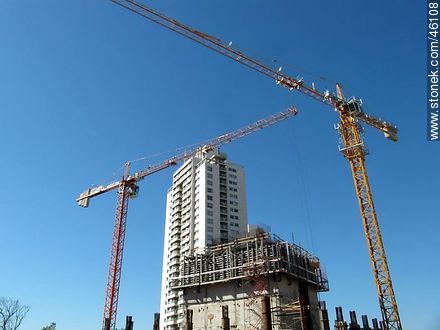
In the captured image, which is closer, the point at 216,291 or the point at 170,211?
the point at 216,291

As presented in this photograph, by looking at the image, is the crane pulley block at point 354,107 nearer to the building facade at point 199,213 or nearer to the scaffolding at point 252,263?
the scaffolding at point 252,263

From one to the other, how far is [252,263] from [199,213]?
48.5m

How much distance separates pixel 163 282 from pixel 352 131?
6780cm

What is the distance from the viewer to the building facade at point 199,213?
10156cm

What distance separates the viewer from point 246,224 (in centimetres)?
10819

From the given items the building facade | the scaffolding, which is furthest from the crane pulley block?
the building facade

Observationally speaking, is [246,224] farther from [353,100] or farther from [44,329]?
[44,329]

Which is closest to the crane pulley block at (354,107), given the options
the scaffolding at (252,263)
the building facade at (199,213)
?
the scaffolding at (252,263)

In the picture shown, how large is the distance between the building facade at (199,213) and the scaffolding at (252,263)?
111 feet

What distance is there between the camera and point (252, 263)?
57.6 meters

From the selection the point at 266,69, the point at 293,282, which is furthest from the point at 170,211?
the point at 293,282

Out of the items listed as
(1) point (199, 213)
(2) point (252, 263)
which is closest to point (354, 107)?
(2) point (252, 263)

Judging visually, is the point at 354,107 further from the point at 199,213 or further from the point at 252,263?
the point at 199,213

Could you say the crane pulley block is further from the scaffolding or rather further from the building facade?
the building facade
